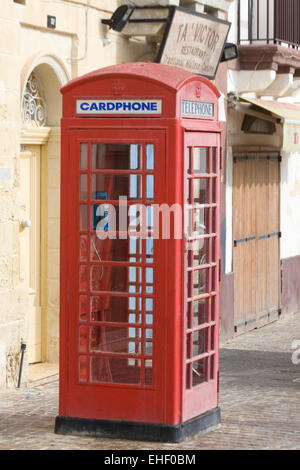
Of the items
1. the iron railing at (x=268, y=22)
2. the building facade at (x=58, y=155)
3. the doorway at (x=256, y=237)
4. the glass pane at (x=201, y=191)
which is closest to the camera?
the glass pane at (x=201, y=191)

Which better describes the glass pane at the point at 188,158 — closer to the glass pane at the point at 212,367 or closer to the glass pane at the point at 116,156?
the glass pane at the point at 116,156

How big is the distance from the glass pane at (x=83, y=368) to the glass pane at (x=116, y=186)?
1198 mm

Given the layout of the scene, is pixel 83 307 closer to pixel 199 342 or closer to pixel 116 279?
pixel 116 279

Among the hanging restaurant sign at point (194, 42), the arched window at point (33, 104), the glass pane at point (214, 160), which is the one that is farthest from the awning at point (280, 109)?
the glass pane at point (214, 160)

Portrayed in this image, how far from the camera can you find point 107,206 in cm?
845

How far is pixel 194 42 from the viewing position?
13.8 metres

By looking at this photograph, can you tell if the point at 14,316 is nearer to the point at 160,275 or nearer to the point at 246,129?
the point at 160,275

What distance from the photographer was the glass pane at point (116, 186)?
27.6 ft

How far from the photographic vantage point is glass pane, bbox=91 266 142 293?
27.8ft

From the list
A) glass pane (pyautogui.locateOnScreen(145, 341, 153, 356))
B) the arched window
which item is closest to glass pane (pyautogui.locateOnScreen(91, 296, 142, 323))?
glass pane (pyautogui.locateOnScreen(145, 341, 153, 356))

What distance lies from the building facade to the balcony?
0.06 feet

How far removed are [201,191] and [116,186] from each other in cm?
70

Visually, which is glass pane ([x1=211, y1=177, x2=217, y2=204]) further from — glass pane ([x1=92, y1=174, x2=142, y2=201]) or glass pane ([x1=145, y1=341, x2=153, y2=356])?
glass pane ([x1=145, y1=341, x2=153, y2=356])
